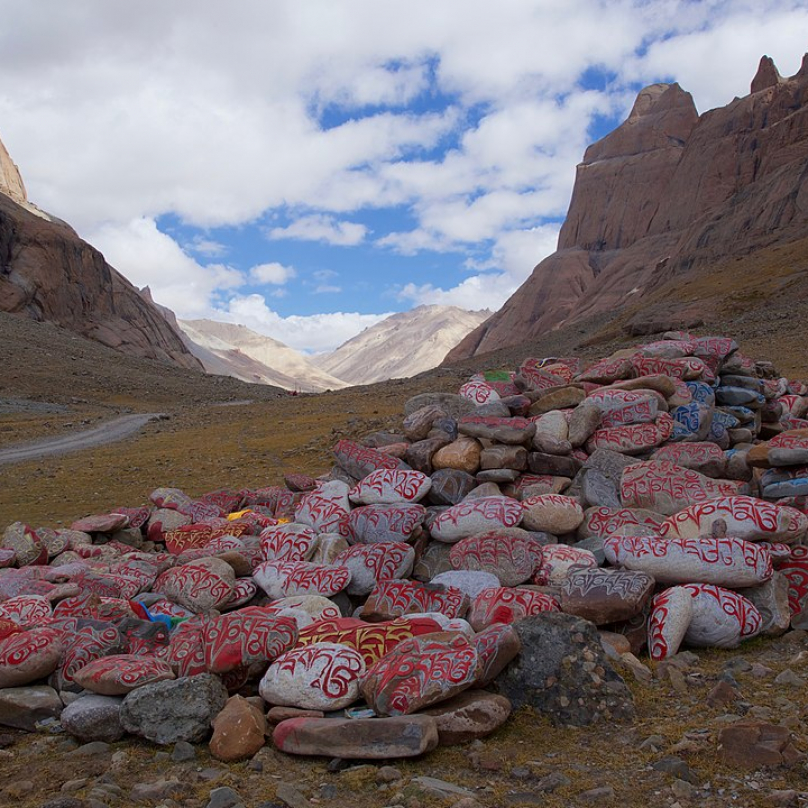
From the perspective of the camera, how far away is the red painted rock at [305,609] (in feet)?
17.9

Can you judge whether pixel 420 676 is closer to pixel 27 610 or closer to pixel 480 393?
pixel 27 610

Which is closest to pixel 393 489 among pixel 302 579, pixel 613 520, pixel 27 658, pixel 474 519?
pixel 474 519

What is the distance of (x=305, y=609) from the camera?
571 cm

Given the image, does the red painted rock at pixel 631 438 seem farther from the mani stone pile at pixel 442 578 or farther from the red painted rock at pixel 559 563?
the red painted rock at pixel 559 563

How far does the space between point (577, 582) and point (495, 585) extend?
80cm

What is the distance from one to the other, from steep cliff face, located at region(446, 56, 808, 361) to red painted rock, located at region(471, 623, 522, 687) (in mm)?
36673

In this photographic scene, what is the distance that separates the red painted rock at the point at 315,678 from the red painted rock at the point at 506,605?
3.74 feet

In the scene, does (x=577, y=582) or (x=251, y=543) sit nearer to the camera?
(x=577, y=582)

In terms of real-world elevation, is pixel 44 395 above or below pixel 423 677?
above

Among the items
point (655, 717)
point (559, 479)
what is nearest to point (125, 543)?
point (559, 479)

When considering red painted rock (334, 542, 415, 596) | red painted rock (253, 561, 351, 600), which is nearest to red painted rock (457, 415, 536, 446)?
red painted rock (334, 542, 415, 596)

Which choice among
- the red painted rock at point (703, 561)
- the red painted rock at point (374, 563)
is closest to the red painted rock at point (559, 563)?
the red painted rock at point (703, 561)

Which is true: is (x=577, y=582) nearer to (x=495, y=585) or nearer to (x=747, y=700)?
(x=495, y=585)

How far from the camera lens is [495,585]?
6.11 m
